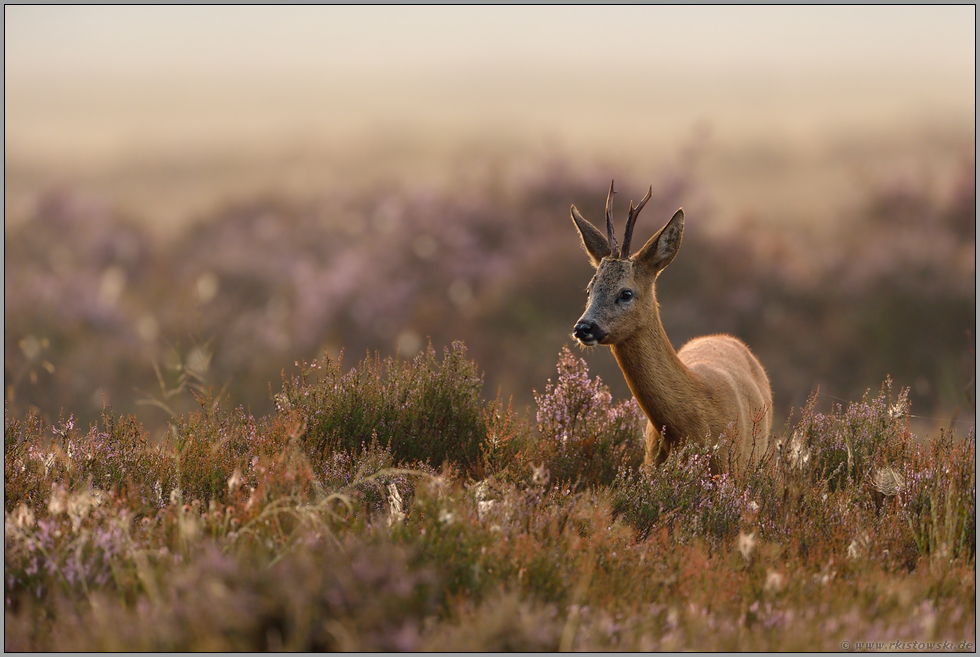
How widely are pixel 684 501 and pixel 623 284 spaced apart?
163 cm

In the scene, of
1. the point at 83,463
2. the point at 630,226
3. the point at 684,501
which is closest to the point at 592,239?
the point at 630,226

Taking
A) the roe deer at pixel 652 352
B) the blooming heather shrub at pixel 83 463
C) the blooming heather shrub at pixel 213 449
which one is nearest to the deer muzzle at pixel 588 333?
the roe deer at pixel 652 352

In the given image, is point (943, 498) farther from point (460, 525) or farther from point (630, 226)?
point (460, 525)

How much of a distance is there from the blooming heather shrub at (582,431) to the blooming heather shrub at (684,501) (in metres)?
0.79

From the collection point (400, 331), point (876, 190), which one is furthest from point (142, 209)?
point (876, 190)

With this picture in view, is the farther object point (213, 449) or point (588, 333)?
point (588, 333)

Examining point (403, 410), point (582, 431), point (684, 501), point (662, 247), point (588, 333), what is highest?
point (662, 247)

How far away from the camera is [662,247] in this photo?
242 inches

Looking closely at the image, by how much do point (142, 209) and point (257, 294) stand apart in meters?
7.86

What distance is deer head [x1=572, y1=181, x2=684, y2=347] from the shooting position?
575 cm

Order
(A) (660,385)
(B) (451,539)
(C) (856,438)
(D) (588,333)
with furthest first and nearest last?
(C) (856,438) < (A) (660,385) < (D) (588,333) < (B) (451,539)

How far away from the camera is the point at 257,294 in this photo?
21.2m

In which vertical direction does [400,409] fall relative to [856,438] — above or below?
above

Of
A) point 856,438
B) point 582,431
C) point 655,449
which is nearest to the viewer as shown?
point 655,449
